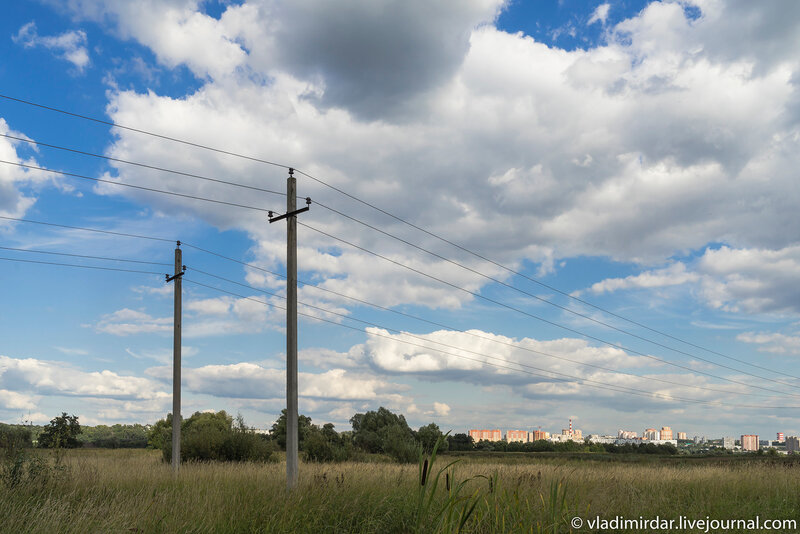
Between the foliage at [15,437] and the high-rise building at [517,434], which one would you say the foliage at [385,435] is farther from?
the high-rise building at [517,434]

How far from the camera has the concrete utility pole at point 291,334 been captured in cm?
1596

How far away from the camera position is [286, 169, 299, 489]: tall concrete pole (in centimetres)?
1594

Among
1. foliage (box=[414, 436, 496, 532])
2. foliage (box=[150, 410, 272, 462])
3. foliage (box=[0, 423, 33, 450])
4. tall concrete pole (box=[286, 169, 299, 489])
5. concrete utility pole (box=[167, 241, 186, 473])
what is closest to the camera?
foliage (box=[414, 436, 496, 532])

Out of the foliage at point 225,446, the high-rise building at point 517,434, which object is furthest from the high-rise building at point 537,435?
the foliage at point 225,446

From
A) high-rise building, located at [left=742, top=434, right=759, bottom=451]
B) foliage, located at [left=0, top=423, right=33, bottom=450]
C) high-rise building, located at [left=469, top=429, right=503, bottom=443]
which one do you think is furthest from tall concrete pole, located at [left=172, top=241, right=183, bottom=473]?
high-rise building, located at [left=742, top=434, right=759, bottom=451]

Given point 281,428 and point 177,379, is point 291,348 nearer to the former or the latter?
point 177,379

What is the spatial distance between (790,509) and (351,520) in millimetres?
13523

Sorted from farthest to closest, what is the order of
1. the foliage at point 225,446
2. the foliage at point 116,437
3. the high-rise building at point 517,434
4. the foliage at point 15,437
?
1. the high-rise building at point 517,434
2. the foliage at point 116,437
3. the foliage at point 225,446
4. the foliage at point 15,437

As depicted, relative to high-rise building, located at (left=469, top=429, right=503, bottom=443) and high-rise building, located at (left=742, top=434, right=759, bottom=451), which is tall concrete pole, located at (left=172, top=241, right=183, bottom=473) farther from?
high-rise building, located at (left=742, top=434, right=759, bottom=451)

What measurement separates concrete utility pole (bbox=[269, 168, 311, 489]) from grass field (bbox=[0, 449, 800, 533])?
771mm

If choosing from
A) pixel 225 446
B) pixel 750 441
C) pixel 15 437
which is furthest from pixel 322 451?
pixel 750 441

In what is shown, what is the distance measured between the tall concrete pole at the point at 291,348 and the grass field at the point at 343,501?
0.69 meters

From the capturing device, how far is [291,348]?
16781 mm

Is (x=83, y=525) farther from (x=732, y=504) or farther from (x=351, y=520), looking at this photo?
(x=732, y=504)
